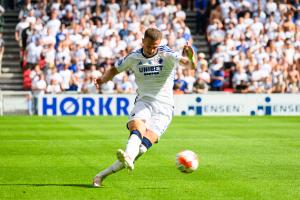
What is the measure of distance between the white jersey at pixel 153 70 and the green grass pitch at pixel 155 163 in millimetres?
1260

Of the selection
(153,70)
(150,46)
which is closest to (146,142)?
(153,70)

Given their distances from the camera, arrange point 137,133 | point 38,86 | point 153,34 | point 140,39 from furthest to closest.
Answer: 1. point 140,39
2. point 38,86
3. point 153,34
4. point 137,133

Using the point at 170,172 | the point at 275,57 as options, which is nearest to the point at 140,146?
the point at 170,172

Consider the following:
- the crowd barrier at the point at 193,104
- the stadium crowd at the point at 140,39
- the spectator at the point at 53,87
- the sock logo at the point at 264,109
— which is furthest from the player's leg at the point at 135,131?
the sock logo at the point at 264,109

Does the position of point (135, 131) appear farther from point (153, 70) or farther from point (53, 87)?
point (53, 87)

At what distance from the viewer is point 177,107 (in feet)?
104

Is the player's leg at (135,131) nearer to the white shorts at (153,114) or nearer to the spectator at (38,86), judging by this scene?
the white shorts at (153,114)

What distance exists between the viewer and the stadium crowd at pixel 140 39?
3228 cm

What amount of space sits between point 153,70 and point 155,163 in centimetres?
301

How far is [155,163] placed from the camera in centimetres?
1456

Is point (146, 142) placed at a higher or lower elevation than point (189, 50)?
lower

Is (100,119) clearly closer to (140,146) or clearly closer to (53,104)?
(53,104)

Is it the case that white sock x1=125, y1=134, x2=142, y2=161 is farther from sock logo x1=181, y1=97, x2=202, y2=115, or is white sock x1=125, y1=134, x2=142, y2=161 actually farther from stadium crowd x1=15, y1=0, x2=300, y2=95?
sock logo x1=181, y1=97, x2=202, y2=115

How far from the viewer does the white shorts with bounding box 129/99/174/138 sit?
11805 mm
